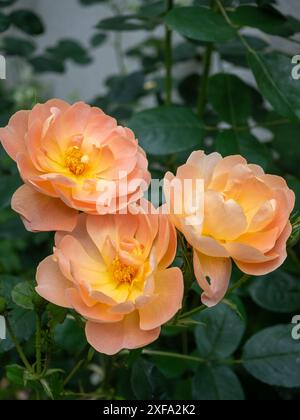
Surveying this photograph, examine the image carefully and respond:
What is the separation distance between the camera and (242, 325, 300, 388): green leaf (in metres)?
0.68

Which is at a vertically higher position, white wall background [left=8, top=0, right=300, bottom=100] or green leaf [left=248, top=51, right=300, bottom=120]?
green leaf [left=248, top=51, right=300, bottom=120]

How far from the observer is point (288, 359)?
69 cm

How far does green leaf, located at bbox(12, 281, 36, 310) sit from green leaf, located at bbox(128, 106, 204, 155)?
30cm

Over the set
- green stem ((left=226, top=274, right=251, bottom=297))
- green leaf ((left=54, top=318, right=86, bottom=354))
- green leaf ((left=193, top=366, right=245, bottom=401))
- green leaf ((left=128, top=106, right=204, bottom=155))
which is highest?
green stem ((left=226, top=274, right=251, bottom=297))

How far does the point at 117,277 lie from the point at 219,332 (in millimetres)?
294

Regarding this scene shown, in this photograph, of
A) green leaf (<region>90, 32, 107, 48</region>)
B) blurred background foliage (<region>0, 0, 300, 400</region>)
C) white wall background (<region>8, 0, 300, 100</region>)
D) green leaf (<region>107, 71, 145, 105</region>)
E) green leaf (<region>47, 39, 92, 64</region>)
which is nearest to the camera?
blurred background foliage (<region>0, 0, 300, 400</region>)

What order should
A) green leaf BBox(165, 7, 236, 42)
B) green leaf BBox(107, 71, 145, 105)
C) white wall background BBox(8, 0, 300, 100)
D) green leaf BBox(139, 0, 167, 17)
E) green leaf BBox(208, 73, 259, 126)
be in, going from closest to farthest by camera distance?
green leaf BBox(165, 7, 236, 42) < green leaf BBox(208, 73, 259, 126) < green leaf BBox(139, 0, 167, 17) < green leaf BBox(107, 71, 145, 105) < white wall background BBox(8, 0, 300, 100)

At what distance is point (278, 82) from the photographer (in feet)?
2.36

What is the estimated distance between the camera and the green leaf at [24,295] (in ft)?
1.67

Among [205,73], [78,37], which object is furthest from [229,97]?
[78,37]

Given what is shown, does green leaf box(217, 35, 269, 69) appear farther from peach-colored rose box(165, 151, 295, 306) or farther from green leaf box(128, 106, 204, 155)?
peach-colored rose box(165, 151, 295, 306)

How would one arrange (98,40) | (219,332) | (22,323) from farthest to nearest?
1. (98,40)
2. (219,332)
3. (22,323)

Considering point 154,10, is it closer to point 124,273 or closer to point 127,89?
point 127,89

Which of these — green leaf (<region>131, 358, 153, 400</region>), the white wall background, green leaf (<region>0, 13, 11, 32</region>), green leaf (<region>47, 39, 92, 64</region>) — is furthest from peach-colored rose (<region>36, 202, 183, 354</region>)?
the white wall background
